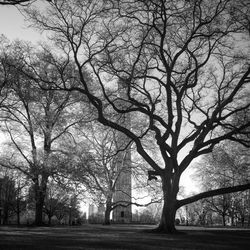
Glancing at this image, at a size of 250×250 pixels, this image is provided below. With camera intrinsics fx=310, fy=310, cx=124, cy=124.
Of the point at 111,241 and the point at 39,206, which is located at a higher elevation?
the point at 39,206

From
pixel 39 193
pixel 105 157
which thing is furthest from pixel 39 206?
pixel 105 157

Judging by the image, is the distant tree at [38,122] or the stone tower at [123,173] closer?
the distant tree at [38,122]

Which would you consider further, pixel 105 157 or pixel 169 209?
pixel 105 157

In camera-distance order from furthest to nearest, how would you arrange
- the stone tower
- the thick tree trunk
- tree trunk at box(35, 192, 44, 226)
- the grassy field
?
the stone tower < tree trunk at box(35, 192, 44, 226) < the thick tree trunk < the grassy field

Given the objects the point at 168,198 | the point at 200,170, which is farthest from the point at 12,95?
the point at 200,170

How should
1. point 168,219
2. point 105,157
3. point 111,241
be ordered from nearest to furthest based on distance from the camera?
point 111,241, point 168,219, point 105,157

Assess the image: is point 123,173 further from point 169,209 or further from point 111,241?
point 111,241

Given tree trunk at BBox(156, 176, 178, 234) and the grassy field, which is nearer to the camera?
the grassy field

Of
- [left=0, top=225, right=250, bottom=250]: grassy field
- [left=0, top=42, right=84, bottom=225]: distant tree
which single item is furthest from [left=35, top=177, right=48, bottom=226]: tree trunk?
[left=0, top=225, right=250, bottom=250]: grassy field

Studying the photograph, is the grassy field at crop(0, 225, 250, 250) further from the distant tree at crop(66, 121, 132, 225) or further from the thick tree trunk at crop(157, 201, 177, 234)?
the distant tree at crop(66, 121, 132, 225)

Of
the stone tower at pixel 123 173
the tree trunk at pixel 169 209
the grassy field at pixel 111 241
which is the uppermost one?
the stone tower at pixel 123 173

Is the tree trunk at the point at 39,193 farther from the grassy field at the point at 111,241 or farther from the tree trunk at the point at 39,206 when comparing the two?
the grassy field at the point at 111,241

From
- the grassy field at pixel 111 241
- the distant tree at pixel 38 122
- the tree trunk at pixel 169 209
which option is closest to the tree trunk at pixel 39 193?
the distant tree at pixel 38 122

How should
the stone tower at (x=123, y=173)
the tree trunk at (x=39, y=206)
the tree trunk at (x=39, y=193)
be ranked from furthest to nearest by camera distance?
the stone tower at (x=123, y=173) < the tree trunk at (x=39, y=206) < the tree trunk at (x=39, y=193)
